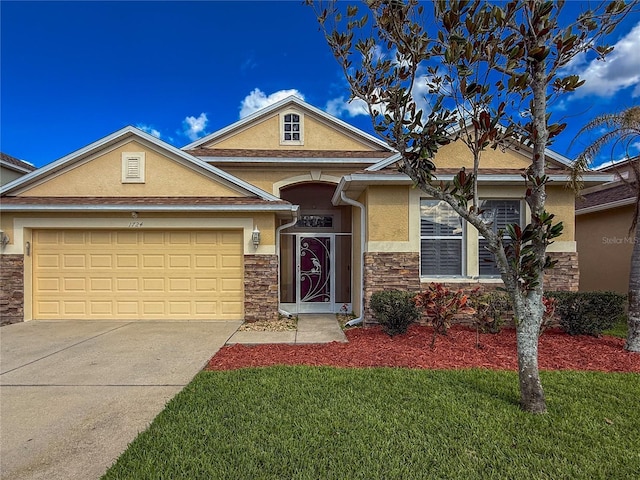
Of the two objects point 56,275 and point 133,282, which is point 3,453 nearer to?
point 133,282

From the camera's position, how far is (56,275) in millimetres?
9312

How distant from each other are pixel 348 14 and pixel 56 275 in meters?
9.50

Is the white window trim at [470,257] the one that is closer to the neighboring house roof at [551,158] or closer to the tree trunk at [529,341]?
the neighboring house roof at [551,158]

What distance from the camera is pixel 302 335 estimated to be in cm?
780


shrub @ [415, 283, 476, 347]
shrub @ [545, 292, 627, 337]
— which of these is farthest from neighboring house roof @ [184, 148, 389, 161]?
shrub @ [545, 292, 627, 337]

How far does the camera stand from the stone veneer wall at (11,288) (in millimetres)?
9000

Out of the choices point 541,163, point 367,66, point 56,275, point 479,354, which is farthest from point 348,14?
point 56,275

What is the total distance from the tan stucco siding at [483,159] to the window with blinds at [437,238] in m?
1.05

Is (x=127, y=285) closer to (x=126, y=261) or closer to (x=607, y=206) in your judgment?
(x=126, y=261)

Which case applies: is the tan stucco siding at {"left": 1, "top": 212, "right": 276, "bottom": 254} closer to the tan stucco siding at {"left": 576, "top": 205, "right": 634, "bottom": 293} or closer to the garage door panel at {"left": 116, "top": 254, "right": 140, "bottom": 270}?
the garage door panel at {"left": 116, "top": 254, "right": 140, "bottom": 270}

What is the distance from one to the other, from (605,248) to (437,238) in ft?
23.9

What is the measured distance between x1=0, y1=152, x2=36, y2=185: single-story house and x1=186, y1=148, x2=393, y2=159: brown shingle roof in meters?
7.31

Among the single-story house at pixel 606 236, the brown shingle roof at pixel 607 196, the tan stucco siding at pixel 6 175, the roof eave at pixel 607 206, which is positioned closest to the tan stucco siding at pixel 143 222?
the tan stucco siding at pixel 6 175

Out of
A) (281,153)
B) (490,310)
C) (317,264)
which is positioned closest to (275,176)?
(281,153)
